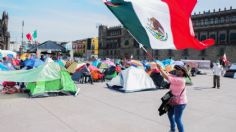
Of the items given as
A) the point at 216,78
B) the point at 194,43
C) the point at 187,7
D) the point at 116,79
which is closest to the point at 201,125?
the point at 194,43

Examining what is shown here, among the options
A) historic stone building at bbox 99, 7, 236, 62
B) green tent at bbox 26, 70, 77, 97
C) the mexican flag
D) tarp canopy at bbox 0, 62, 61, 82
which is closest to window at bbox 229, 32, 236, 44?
historic stone building at bbox 99, 7, 236, 62

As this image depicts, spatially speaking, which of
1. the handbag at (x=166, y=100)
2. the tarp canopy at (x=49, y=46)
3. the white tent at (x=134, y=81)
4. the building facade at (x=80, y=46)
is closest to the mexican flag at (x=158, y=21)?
the handbag at (x=166, y=100)

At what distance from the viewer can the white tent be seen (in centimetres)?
1114

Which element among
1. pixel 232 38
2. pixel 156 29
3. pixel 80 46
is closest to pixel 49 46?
pixel 156 29

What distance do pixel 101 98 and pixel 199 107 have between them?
366 centimetres

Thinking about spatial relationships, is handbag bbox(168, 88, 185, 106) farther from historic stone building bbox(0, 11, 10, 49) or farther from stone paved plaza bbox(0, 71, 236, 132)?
historic stone building bbox(0, 11, 10, 49)

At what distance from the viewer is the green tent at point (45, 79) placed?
9.20 metres

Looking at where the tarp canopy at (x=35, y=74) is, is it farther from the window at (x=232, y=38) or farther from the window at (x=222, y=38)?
the window at (x=222, y=38)

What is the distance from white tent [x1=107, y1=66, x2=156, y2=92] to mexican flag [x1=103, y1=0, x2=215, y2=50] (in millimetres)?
6362

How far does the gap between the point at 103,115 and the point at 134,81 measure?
15.4ft

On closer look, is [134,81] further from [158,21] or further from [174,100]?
[174,100]

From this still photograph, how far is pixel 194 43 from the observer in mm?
4730

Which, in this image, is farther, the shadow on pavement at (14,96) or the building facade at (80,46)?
the building facade at (80,46)

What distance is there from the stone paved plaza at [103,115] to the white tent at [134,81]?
162cm
